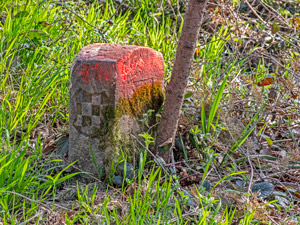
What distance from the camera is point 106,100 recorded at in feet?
6.73

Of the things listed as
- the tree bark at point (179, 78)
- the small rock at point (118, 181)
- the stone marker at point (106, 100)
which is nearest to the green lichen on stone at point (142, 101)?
the stone marker at point (106, 100)

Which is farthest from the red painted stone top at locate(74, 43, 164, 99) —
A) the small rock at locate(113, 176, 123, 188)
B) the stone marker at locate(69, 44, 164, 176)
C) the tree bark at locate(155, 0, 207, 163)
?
the small rock at locate(113, 176, 123, 188)

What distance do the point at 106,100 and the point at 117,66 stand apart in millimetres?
197

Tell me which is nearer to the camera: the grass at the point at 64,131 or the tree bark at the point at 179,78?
the grass at the point at 64,131

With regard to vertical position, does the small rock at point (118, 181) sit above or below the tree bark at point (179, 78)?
below

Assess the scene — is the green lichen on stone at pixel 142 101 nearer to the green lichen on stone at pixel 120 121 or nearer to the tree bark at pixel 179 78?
the green lichen on stone at pixel 120 121

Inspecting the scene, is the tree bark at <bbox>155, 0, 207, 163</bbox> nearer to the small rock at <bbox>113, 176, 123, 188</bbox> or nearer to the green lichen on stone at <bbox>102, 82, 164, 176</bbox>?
the green lichen on stone at <bbox>102, 82, 164, 176</bbox>

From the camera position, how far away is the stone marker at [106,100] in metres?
2.03

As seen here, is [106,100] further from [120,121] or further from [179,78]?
[179,78]

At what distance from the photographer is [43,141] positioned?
8.13 ft

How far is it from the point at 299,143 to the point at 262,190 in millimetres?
816

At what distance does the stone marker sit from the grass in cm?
14

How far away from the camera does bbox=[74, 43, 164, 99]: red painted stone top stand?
2.01 m

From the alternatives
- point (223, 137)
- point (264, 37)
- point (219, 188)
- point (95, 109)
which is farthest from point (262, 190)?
point (264, 37)
